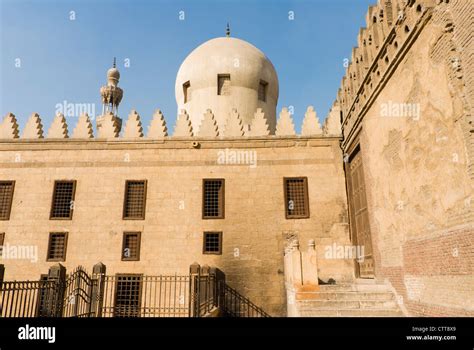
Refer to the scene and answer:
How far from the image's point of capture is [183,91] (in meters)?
20.6

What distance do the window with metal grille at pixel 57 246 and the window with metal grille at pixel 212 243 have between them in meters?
5.45

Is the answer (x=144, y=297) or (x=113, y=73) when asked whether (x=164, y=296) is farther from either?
(x=113, y=73)

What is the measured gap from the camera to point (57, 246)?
14.0m

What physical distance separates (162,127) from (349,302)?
1029cm

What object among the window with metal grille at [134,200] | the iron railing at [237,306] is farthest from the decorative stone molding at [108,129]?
the iron railing at [237,306]

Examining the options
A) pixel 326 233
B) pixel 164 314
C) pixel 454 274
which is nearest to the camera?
pixel 454 274

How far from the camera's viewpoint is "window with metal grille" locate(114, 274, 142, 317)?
513 inches

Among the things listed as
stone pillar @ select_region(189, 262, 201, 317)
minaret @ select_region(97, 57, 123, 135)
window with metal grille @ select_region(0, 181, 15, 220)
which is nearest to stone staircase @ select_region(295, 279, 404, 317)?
stone pillar @ select_region(189, 262, 201, 317)

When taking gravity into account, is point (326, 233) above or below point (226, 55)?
below

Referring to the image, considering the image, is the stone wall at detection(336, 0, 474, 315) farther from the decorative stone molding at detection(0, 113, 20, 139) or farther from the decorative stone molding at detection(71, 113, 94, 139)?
the decorative stone molding at detection(0, 113, 20, 139)

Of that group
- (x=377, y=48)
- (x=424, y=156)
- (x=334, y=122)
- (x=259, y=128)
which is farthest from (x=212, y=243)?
(x=377, y=48)
